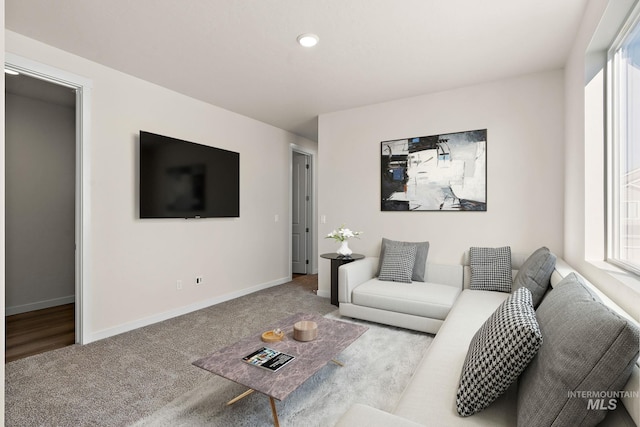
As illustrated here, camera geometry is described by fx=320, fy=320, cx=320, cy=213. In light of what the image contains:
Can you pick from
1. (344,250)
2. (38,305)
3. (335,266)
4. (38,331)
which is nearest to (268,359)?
(335,266)

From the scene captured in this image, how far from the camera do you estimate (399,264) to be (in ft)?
11.4

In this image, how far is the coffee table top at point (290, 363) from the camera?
158cm

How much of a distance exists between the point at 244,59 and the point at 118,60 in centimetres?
114

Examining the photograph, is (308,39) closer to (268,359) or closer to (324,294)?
(268,359)

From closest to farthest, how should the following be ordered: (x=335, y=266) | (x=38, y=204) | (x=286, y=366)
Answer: (x=286, y=366), (x=335, y=266), (x=38, y=204)

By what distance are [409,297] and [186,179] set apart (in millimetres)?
2706

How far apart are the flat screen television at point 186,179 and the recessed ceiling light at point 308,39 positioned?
1809 mm

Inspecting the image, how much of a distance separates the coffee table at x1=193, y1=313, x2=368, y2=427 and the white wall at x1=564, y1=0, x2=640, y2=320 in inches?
60.7

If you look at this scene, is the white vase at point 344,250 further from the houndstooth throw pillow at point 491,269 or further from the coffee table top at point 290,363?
the coffee table top at point 290,363

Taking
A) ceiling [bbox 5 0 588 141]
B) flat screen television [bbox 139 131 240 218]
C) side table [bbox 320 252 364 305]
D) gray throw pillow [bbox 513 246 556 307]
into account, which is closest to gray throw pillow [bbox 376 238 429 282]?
side table [bbox 320 252 364 305]

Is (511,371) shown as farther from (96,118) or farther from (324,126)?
(324,126)

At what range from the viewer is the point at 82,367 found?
94.7 inches

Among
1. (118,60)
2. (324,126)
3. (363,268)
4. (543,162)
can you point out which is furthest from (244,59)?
(543,162)

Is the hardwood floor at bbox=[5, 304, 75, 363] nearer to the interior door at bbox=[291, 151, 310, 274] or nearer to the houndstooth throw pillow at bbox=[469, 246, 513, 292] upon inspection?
the interior door at bbox=[291, 151, 310, 274]
